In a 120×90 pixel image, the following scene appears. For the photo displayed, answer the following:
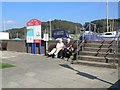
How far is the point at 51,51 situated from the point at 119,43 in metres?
4.65

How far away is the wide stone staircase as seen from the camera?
34.6 feet

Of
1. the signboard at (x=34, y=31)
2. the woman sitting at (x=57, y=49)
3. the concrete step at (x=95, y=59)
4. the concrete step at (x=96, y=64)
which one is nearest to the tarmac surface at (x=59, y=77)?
the concrete step at (x=96, y=64)

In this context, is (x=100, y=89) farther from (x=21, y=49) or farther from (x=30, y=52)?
(x=21, y=49)

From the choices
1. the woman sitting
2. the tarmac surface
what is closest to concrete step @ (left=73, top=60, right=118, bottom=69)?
the tarmac surface

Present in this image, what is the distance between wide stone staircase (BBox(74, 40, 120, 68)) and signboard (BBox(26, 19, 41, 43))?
5.01 m

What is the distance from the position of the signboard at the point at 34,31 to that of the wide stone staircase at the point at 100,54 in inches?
197

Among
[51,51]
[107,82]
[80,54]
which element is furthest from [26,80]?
[51,51]

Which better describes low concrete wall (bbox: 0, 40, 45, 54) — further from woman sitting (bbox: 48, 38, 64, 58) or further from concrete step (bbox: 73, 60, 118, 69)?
concrete step (bbox: 73, 60, 118, 69)

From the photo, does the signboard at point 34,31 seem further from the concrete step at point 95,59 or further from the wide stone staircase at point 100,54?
the concrete step at point 95,59

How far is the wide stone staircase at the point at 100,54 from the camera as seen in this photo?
10.5m

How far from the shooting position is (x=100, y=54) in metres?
11.5

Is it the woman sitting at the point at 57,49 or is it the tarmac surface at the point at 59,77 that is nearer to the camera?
the tarmac surface at the point at 59,77

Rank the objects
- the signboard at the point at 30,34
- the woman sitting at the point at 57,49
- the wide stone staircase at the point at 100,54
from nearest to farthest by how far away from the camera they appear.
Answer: the wide stone staircase at the point at 100,54, the woman sitting at the point at 57,49, the signboard at the point at 30,34

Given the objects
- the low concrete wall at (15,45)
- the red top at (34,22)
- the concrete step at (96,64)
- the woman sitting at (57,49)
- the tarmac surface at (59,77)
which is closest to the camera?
the tarmac surface at (59,77)
